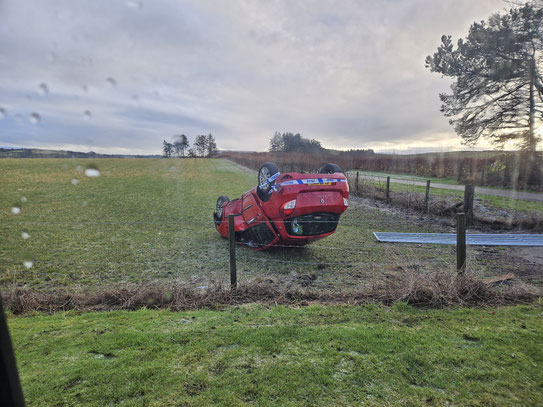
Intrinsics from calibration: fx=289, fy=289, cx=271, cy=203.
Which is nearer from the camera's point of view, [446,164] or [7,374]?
[7,374]

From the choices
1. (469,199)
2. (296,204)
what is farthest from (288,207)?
(469,199)

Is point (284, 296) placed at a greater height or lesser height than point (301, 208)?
lesser

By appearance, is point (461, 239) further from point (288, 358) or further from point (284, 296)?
point (288, 358)

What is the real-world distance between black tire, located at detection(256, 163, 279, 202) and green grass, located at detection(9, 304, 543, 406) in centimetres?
267

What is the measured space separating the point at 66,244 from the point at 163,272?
3.61 meters

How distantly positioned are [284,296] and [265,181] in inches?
96.1

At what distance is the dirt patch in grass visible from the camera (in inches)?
149

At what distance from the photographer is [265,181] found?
228 inches

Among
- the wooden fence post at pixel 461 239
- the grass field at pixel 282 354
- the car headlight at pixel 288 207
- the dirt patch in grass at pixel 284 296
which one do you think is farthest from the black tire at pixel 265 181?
the wooden fence post at pixel 461 239

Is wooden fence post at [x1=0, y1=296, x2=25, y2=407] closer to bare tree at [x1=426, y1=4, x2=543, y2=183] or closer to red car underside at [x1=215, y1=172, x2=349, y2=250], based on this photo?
red car underside at [x1=215, y1=172, x2=349, y2=250]

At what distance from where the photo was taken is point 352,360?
8.30 ft

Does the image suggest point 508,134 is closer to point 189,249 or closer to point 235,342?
point 189,249

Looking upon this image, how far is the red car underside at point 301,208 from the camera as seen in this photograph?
5227 millimetres

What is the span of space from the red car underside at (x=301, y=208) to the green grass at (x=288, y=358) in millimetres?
2190
